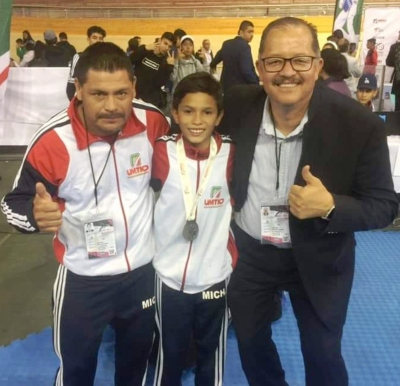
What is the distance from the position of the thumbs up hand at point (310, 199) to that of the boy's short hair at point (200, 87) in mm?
433

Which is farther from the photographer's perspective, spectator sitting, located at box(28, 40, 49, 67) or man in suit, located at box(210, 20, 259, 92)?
spectator sitting, located at box(28, 40, 49, 67)

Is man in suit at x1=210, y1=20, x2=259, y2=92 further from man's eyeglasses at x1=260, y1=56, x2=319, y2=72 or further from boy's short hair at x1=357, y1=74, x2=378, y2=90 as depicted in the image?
man's eyeglasses at x1=260, y1=56, x2=319, y2=72

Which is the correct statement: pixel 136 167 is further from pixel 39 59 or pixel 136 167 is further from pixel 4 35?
pixel 39 59

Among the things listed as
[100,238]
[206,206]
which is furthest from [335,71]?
[100,238]

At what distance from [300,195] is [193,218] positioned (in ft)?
1.31

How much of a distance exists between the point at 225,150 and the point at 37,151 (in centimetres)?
65

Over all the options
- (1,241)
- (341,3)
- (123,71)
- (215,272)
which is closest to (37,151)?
(123,71)

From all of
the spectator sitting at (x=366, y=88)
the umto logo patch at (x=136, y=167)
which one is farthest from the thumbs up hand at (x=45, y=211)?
the spectator sitting at (x=366, y=88)

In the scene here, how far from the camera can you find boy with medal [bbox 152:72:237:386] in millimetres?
1607

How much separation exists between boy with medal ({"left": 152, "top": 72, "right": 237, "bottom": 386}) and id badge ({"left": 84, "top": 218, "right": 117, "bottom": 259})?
0.18 m

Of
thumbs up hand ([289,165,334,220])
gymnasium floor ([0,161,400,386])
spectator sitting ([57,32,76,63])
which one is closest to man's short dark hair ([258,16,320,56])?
thumbs up hand ([289,165,334,220])

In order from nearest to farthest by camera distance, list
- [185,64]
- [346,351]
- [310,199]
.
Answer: [310,199] → [346,351] → [185,64]

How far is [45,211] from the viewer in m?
1.44

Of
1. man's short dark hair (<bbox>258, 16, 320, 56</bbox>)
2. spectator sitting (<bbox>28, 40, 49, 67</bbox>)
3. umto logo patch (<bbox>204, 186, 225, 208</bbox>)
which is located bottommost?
umto logo patch (<bbox>204, 186, 225, 208</bbox>)
